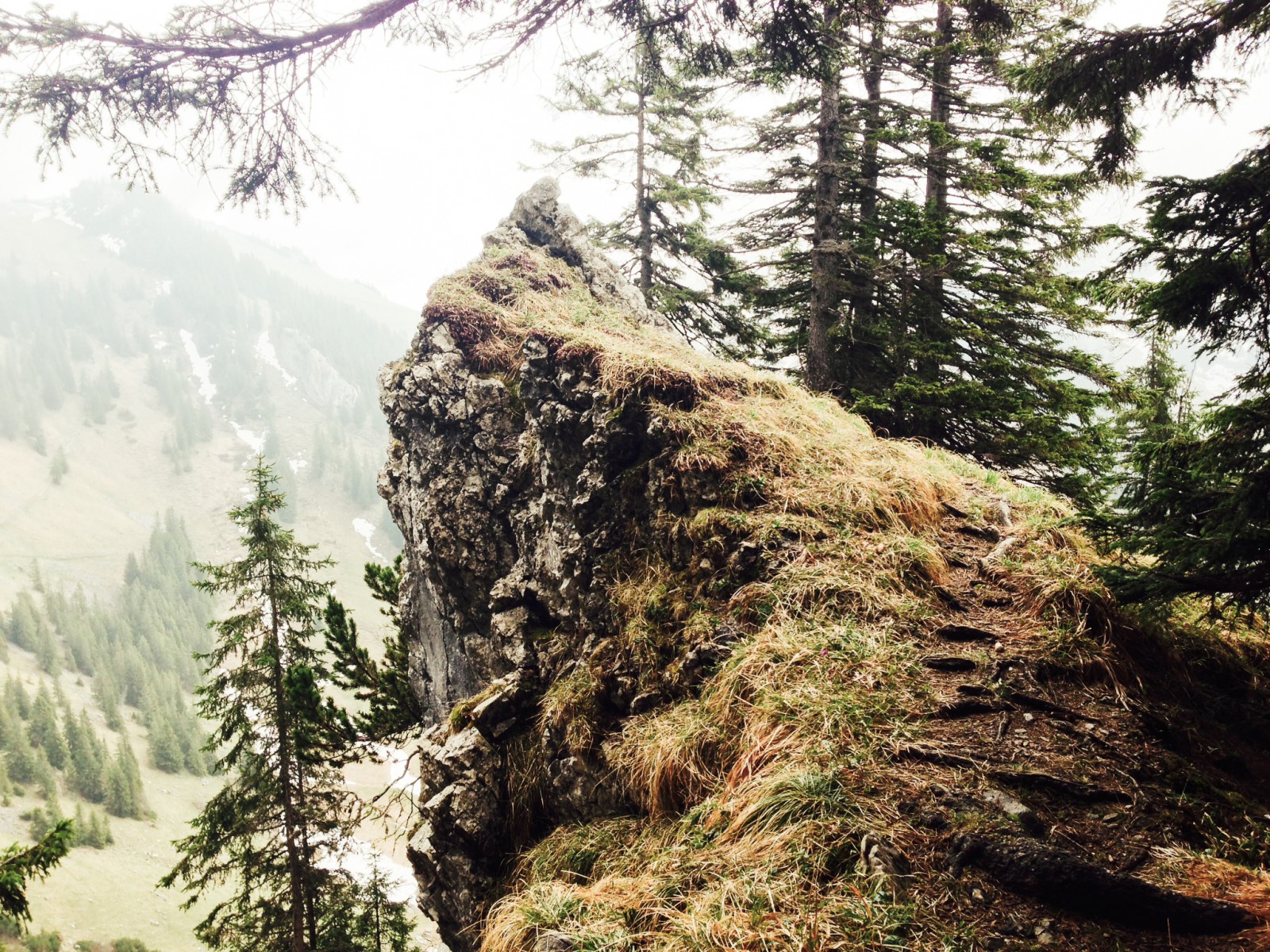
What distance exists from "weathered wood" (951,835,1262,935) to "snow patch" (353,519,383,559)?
190 metres

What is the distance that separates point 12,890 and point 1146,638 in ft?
27.9

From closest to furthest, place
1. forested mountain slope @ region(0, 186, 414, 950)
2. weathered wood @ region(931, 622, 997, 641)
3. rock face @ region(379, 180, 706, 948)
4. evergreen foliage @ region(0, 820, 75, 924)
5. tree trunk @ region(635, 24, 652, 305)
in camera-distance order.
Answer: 1. weathered wood @ region(931, 622, 997, 641)
2. evergreen foliage @ region(0, 820, 75, 924)
3. rock face @ region(379, 180, 706, 948)
4. tree trunk @ region(635, 24, 652, 305)
5. forested mountain slope @ region(0, 186, 414, 950)

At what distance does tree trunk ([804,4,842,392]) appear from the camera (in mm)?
11070

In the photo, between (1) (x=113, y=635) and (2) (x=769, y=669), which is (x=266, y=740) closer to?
(2) (x=769, y=669)

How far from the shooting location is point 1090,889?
2506 mm

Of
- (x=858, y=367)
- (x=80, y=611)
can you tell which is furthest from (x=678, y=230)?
(x=80, y=611)

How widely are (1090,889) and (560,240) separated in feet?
40.9

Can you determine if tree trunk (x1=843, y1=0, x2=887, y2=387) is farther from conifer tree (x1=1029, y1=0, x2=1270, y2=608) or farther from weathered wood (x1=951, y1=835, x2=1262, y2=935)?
weathered wood (x1=951, y1=835, x2=1262, y2=935)

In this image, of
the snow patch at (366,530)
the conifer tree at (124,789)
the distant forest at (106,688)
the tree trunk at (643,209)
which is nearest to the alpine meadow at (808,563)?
the tree trunk at (643,209)

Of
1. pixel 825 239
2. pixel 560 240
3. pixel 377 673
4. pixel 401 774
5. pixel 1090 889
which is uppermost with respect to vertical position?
pixel 560 240

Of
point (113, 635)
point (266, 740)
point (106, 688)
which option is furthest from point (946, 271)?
point (113, 635)

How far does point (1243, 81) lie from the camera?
4.14 meters

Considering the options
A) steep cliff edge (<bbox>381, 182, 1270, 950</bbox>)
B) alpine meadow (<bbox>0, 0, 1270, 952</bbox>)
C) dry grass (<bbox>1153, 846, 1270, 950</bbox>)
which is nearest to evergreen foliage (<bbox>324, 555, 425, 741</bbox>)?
alpine meadow (<bbox>0, 0, 1270, 952</bbox>)

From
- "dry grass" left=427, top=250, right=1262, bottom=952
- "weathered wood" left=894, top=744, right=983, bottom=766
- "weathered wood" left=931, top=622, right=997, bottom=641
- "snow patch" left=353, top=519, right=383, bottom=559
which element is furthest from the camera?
"snow patch" left=353, top=519, right=383, bottom=559
